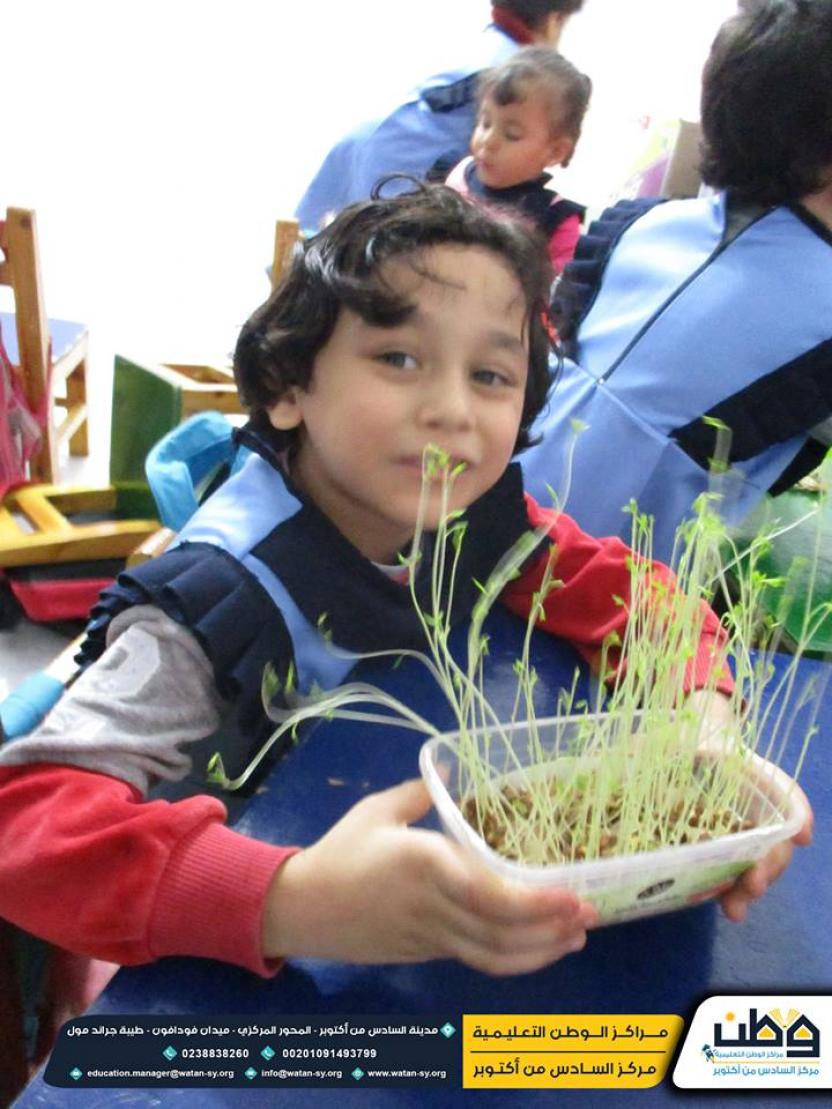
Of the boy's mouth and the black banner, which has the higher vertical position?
the boy's mouth

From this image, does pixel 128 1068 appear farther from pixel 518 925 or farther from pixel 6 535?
pixel 6 535

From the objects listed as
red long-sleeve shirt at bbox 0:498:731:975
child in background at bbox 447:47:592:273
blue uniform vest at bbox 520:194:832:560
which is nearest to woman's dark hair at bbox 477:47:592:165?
child in background at bbox 447:47:592:273

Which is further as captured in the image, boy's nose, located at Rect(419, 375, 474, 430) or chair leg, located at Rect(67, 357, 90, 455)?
chair leg, located at Rect(67, 357, 90, 455)

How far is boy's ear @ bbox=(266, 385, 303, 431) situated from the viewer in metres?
0.82

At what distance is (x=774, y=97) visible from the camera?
3.70ft

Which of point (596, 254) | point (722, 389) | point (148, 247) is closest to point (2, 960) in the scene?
point (722, 389)

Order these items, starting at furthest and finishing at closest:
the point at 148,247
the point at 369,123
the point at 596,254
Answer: the point at 148,247
the point at 369,123
the point at 596,254

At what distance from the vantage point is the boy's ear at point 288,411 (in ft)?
2.69

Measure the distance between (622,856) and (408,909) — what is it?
0.13 m

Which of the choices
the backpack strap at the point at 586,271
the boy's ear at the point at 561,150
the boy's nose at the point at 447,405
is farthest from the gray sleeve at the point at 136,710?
the boy's ear at the point at 561,150

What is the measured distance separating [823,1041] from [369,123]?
205 cm

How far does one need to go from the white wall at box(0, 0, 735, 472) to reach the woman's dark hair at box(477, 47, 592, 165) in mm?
1642

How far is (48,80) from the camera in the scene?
164 inches

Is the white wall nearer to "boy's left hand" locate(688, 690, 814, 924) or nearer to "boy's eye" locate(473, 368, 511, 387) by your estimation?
"boy's eye" locate(473, 368, 511, 387)
